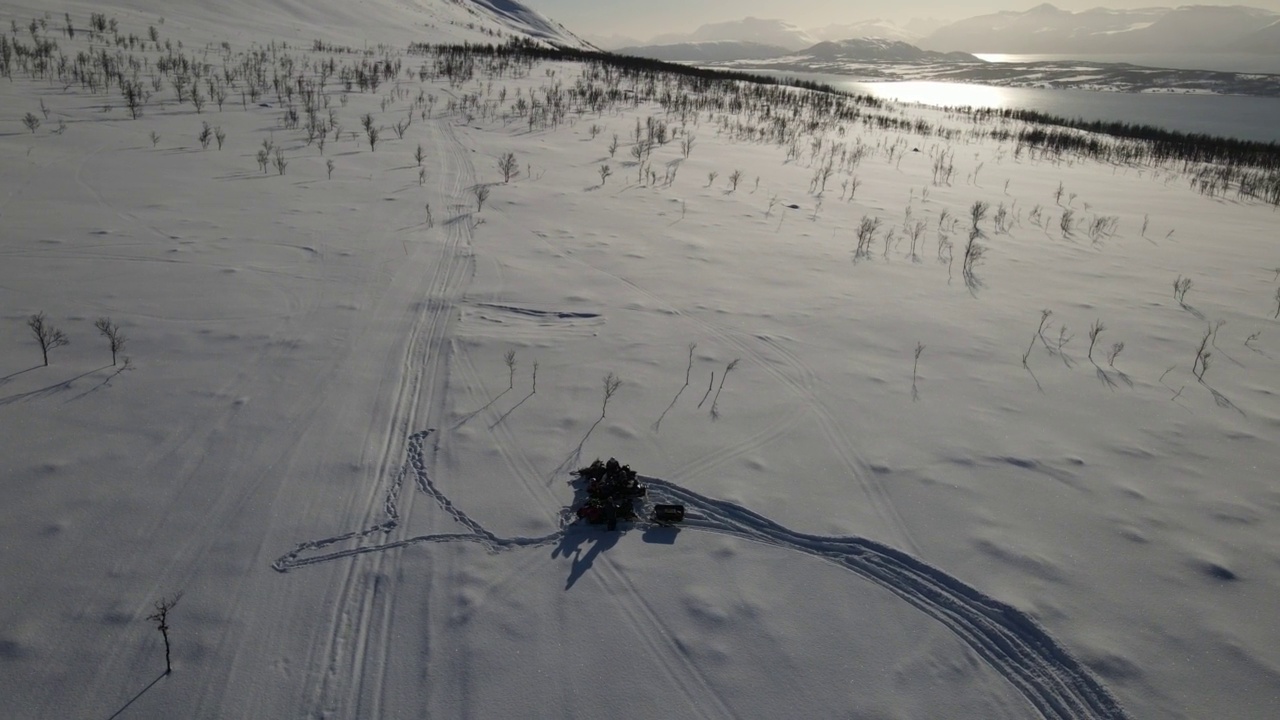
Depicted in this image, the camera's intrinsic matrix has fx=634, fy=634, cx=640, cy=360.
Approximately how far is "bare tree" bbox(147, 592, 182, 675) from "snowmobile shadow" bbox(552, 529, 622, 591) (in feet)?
5.43

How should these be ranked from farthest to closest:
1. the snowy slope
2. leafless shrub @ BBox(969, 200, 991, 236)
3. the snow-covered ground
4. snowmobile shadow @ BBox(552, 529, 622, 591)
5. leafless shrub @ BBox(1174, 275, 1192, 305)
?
the snowy slope, leafless shrub @ BBox(969, 200, 991, 236), leafless shrub @ BBox(1174, 275, 1192, 305), snowmobile shadow @ BBox(552, 529, 622, 591), the snow-covered ground

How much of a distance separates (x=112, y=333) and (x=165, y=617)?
A: 3024 millimetres

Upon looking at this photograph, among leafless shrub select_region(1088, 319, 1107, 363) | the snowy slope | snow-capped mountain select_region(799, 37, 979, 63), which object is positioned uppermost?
snow-capped mountain select_region(799, 37, 979, 63)

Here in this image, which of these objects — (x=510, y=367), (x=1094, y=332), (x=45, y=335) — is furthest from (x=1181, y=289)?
(x=45, y=335)

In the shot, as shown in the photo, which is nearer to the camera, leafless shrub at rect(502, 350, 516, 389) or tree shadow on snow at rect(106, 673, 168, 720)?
tree shadow on snow at rect(106, 673, 168, 720)

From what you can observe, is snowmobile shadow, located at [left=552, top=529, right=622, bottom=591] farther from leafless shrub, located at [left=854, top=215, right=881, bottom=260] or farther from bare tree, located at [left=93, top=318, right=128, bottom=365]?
leafless shrub, located at [left=854, top=215, right=881, bottom=260]

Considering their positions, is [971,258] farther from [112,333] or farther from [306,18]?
[306,18]

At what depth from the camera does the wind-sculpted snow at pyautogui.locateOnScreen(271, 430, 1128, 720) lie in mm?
2809

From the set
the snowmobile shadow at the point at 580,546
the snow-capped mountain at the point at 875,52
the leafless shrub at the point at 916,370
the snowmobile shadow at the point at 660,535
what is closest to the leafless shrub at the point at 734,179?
the leafless shrub at the point at 916,370

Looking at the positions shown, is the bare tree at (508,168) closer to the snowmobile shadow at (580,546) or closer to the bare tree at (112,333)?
the bare tree at (112,333)

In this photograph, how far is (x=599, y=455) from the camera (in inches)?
161

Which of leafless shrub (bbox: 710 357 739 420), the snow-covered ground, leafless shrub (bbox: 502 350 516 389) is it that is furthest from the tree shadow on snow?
leafless shrub (bbox: 710 357 739 420)

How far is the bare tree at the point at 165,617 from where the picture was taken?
2574 millimetres

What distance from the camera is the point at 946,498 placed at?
386 cm
